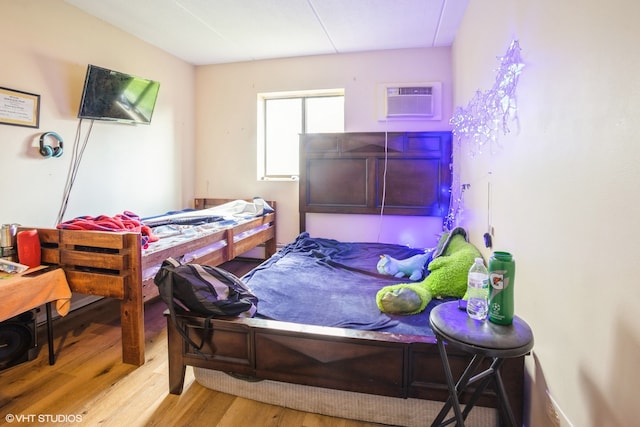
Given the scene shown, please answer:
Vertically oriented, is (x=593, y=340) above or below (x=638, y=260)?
below

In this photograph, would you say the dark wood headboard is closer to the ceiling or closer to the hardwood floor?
the ceiling

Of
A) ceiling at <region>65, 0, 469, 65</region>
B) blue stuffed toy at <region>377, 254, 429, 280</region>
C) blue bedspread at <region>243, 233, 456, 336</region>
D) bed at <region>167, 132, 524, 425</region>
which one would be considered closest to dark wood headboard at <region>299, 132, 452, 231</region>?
blue bedspread at <region>243, 233, 456, 336</region>

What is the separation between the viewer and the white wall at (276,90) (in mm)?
3496

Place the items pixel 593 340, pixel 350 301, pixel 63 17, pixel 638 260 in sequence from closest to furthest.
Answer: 1. pixel 638 260
2. pixel 593 340
3. pixel 350 301
4. pixel 63 17

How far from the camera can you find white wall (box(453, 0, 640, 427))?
0.77 m

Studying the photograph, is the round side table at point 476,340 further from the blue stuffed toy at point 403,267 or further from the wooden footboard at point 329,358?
the blue stuffed toy at point 403,267

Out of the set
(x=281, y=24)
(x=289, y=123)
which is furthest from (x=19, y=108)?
(x=289, y=123)

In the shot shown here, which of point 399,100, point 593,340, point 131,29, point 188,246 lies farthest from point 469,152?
point 131,29

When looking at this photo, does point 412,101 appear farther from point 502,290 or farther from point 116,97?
point 502,290

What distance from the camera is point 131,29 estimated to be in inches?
120

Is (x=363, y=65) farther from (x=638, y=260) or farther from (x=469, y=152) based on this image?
(x=638, y=260)

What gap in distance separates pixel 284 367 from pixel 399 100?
9.37 ft

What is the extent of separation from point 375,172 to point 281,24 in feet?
5.31

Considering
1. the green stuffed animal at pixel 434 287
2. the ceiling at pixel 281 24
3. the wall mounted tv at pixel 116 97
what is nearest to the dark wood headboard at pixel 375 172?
the ceiling at pixel 281 24
